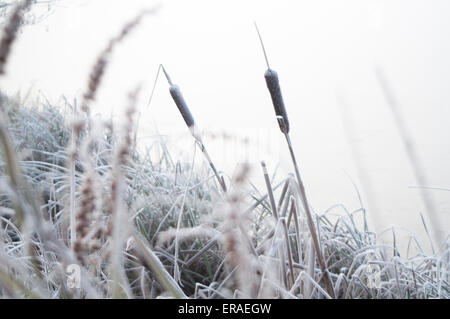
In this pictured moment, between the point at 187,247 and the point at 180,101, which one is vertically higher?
the point at 180,101

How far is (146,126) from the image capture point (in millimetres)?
1507

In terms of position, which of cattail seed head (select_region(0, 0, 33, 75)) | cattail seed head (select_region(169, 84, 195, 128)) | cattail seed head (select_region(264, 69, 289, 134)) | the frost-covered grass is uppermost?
cattail seed head (select_region(169, 84, 195, 128))

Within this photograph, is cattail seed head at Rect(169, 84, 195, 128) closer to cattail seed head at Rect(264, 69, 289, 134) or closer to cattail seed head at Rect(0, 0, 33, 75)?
cattail seed head at Rect(264, 69, 289, 134)

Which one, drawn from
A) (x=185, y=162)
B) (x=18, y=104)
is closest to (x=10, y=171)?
(x=185, y=162)

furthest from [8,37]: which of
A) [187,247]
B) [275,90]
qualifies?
[187,247]

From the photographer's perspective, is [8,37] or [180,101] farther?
[180,101]

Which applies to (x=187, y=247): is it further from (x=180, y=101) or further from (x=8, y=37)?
(x=8, y=37)

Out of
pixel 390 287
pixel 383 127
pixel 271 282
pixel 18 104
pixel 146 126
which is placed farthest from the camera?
pixel 18 104

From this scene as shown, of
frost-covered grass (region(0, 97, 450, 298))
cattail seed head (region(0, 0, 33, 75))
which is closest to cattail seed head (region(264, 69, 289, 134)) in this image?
frost-covered grass (region(0, 97, 450, 298))

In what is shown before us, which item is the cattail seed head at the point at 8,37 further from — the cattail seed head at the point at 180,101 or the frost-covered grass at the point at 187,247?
the cattail seed head at the point at 180,101

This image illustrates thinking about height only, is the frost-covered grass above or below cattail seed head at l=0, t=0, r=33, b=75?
below

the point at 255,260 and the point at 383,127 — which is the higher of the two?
the point at 383,127
